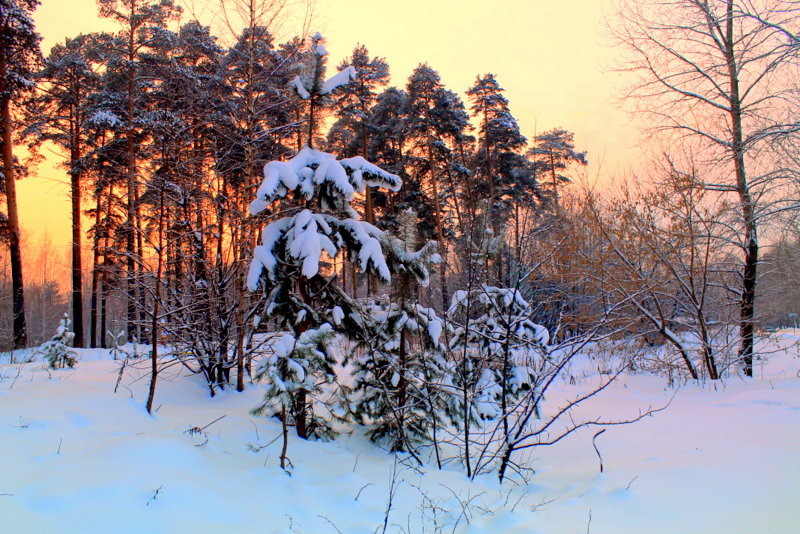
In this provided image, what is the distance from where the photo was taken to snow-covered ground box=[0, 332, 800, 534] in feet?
9.07

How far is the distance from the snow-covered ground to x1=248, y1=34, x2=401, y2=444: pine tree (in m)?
0.87

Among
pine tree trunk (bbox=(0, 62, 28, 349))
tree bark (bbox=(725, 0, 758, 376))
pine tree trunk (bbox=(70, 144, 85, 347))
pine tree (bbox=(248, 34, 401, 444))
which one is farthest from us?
pine tree trunk (bbox=(70, 144, 85, 347))

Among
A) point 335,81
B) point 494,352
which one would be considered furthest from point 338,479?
point 335,81

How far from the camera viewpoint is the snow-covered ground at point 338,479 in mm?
2766

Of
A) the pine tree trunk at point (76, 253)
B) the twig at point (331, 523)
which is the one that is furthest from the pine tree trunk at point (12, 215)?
the twig at point (331, 523)

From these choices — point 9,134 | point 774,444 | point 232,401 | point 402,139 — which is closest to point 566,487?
point 774,444

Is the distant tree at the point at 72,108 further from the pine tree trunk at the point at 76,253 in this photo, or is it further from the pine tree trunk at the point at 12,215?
the pine tree trunk at the point at 12,215

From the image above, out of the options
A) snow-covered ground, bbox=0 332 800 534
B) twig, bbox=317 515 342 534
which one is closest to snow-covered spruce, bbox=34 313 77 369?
snow-covered ground, bbox=0 332 800 534

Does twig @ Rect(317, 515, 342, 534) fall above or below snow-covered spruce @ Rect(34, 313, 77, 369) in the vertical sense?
below

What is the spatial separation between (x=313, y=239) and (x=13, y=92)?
14548 millimetres

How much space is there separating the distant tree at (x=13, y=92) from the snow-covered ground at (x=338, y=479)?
31.6 ft

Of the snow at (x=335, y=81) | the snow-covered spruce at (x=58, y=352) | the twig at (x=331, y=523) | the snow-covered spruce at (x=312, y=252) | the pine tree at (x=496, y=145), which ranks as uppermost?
the pine tree at (x=496, y=145)

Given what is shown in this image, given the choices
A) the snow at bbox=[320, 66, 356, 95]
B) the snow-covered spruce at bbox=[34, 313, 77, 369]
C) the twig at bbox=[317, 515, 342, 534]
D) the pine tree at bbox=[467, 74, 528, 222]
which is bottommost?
the twig at bbox=[317, 515, 342, 534]

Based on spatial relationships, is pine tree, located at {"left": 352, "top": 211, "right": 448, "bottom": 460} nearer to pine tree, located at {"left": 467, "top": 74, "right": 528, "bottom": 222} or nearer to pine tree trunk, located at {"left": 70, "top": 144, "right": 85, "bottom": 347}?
pine tree trunk, located at {"left": 70, "top": 144, "right": 85, "bottom": 347}
